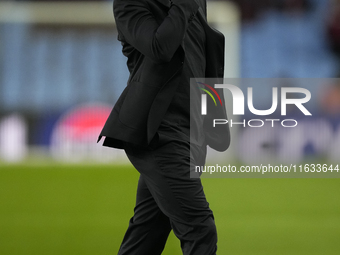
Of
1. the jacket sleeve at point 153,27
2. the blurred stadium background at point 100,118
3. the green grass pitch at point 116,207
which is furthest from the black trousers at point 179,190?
the blurred stadium background at point 100,118

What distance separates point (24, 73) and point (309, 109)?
7.38 feet

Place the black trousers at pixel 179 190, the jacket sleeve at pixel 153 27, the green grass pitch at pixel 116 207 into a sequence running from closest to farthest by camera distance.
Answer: the jacket sleeve at pixel 153 27, the black trousers at pixel 179 190, the green grass pitch at pixel 116 207

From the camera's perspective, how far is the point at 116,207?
10.2ft

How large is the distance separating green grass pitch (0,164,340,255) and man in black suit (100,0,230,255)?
4.84 ft

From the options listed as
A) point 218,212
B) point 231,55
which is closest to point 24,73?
point 231,55

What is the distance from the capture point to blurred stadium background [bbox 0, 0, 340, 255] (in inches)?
123

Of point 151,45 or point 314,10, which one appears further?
point 314,10

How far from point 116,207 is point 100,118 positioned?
669 mm

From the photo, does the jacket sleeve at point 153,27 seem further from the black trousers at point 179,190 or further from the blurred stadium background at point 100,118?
the blurred stadium background at point 100,118

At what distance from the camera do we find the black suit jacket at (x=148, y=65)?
125cm

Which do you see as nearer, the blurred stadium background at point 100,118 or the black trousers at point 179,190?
the black trousers at point 179,190

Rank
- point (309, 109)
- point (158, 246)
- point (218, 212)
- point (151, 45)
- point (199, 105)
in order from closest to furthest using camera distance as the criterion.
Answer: point (151, 45), point (199, 105), point (158, 246), point (218, 212), point (309, 109)

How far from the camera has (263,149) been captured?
3240 mm

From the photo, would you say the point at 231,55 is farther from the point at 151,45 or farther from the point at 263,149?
the point at 151,45
